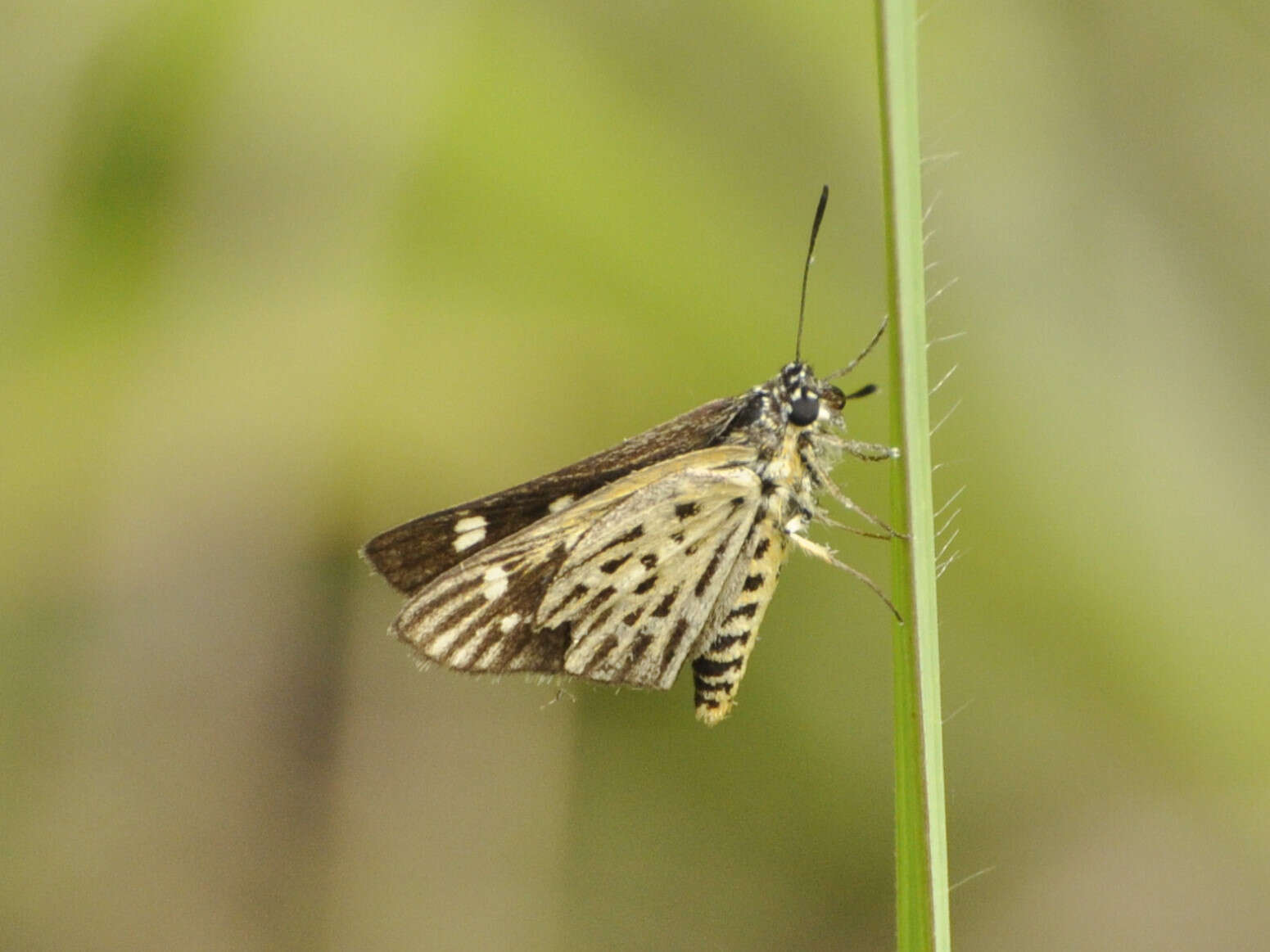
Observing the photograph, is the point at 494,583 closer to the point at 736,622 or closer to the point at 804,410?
the point at 736,622

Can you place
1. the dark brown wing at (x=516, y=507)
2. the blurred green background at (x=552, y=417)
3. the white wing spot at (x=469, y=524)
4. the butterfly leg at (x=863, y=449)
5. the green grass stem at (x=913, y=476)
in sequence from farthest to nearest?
the blurred green background at (x=552, y=417)
the white wing spot at (x=469, y=524)
the dark brown wing at (x=516, y=507)
the butterfly leg at (x=863, y=449)
the green grass stem at (x=913, y=476)

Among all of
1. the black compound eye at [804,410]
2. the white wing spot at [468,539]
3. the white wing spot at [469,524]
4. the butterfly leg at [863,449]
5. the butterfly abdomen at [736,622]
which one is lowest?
the butterfly abdomen at [736,622]

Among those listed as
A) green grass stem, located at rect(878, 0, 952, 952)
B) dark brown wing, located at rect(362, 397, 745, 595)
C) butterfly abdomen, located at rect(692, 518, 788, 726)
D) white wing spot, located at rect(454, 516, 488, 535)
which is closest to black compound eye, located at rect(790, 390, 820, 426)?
dark brown wing, located at rect(362, 397, 745, 595)

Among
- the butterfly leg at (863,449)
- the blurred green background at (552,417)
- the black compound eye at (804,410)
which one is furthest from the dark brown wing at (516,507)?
the blurred green background at (552,417)

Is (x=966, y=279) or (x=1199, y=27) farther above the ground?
(x=1199, y=27)

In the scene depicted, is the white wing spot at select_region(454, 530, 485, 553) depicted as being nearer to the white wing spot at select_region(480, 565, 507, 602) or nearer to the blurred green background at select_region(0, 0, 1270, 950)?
the white wing spot at select_region(480, 565, 507, 602)

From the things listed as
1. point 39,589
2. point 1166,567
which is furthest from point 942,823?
point 39,589

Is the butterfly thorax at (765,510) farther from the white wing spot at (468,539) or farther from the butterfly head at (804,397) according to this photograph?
the white wing spot at (468,539)

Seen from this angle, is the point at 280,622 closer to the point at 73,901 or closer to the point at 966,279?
the point at 73,901
